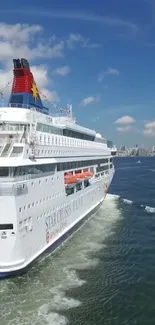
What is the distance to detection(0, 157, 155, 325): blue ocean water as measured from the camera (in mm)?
17453

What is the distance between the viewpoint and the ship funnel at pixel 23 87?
94.7ft

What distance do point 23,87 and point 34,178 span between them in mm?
10459

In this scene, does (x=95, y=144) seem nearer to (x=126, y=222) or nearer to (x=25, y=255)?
(x=126, y=222)

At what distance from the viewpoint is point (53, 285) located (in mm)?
20688

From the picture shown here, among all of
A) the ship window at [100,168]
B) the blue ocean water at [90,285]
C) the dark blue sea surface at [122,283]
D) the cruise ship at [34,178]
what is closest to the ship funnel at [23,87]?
the cruise ship at [34,178]

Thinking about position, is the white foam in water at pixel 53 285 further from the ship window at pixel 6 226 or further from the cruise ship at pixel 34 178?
the ship window at pixel 6 226

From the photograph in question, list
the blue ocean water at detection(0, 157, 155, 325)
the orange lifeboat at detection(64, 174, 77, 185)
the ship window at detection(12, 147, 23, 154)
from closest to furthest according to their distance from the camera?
the blue ocean water at detection(0, 157, 155, 325) → the ship window at detection(12, 147, 23, 154) → the orange lifeboat at detection(64, 174, 77, 185)

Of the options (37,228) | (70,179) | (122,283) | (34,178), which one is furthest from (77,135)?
(122,283)

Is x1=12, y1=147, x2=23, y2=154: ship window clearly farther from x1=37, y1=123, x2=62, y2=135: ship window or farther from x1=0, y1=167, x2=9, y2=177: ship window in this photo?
x1=37, y1=123, x2=62, y2=135: ship window

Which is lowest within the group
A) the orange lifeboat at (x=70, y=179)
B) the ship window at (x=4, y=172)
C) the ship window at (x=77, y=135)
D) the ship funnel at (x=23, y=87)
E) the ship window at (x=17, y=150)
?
the orange lifeboat at (x=70, y=179)

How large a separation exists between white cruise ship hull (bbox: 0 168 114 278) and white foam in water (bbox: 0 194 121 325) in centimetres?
94

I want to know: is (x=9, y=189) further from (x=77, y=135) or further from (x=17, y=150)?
(x=77, y=135)

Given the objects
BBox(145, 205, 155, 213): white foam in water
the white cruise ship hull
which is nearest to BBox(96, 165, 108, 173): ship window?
BBox(145, 205, 155, 213): white foam in water

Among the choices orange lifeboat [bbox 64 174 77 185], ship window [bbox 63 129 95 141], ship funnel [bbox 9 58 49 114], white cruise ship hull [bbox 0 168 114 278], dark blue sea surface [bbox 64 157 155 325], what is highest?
ship funnel [bbox 9 58 49 114]
